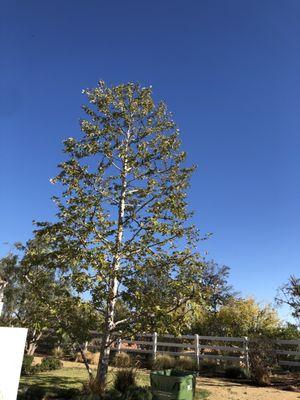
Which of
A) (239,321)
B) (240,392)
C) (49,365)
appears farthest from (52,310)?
(239,321)

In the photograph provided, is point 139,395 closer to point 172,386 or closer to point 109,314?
point 172,386

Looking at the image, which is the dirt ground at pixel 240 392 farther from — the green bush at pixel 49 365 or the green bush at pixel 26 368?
the green bush at pixel 26 368

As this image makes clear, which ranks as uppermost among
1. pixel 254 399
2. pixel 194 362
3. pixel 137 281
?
pixel 137 281

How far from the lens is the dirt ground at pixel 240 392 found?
1230 cm

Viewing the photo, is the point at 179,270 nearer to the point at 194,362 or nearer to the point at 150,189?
the point at 150,189

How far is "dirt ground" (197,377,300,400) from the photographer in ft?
40.3

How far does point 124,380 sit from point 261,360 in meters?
6.59

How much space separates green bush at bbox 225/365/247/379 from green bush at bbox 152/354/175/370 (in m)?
2.90

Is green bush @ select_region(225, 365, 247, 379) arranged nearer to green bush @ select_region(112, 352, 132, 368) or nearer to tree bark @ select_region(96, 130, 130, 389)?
green bush @ select_region(112, 352, 132, 368)

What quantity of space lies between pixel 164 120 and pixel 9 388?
10.3m

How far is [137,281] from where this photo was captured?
1167 cm

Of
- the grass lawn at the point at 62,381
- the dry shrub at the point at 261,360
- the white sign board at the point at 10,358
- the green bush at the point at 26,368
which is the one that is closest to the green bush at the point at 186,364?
the dry shrub at the point at 261,360

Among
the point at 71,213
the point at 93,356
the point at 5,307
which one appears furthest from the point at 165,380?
the point at 5,307

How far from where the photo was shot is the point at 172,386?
31.8 feet
